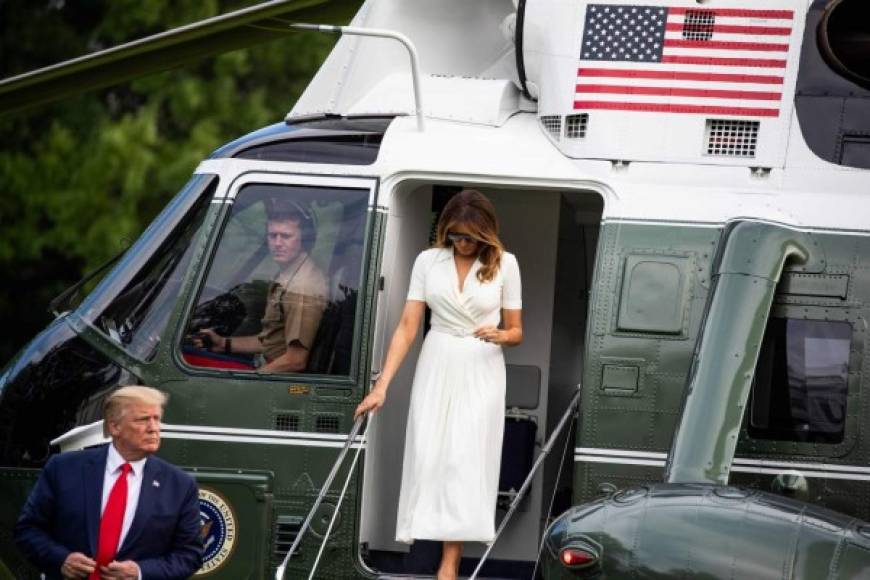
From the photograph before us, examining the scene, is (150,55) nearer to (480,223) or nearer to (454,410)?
(480,223)

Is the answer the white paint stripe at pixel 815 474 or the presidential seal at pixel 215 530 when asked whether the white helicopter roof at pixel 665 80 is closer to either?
the white paint stripe at pixel 815 474

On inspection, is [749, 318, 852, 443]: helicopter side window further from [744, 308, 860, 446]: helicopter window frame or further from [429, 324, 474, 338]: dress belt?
[429, 324, 474, 338]: dress belt

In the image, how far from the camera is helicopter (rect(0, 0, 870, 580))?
30.5 ft

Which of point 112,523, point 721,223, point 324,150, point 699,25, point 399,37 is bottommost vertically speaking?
point 112,523

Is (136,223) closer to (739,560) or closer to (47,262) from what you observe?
(47,262)

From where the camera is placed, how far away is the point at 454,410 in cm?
939

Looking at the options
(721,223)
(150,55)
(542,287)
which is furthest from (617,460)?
(150,55)

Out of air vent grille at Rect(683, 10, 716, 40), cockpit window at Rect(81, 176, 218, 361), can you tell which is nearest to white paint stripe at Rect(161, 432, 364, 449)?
cockpit window at Rect(81, 176, 218, 361)

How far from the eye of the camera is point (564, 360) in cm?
1051

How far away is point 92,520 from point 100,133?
52.8 feet

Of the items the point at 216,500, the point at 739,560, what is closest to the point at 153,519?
the point at 216,500

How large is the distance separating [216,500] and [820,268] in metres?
3.12

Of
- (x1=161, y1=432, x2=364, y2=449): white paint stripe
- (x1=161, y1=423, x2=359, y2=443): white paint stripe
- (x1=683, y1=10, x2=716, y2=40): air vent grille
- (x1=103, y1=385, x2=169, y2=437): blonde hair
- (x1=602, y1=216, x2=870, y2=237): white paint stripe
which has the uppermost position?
(x1=683, y1=10, x2=716, y2=40): air vent grille

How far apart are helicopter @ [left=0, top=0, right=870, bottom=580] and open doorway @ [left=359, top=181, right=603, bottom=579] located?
0.7 inches
